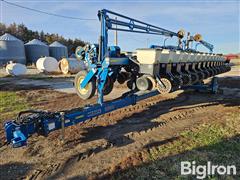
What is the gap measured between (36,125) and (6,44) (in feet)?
116

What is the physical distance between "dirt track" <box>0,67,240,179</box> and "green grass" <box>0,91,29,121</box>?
0.76 meters

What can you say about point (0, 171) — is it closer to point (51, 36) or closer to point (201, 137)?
point (201, 137)

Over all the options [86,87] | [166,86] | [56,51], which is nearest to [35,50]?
[56,51]

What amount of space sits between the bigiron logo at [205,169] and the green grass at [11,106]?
520 centimetres

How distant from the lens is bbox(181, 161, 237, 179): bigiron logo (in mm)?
3697

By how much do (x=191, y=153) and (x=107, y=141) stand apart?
65.7 inches

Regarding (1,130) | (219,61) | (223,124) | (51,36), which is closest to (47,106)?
(1,130)

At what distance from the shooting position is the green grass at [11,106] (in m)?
7.21

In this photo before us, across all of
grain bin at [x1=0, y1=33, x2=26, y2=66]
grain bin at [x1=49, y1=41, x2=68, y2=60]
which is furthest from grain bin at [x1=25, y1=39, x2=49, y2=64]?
grain bin at [x1=0, y1=33, x2=26, y2=66]

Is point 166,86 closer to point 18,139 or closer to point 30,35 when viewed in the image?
point 18,139

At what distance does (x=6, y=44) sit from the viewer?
116 ft

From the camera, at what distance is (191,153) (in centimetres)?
434

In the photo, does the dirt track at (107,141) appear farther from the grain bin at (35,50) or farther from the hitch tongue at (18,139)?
the grain bin at (35,50)

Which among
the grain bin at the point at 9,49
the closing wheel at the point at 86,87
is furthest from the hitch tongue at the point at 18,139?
the grain bin at the point at 9,49
